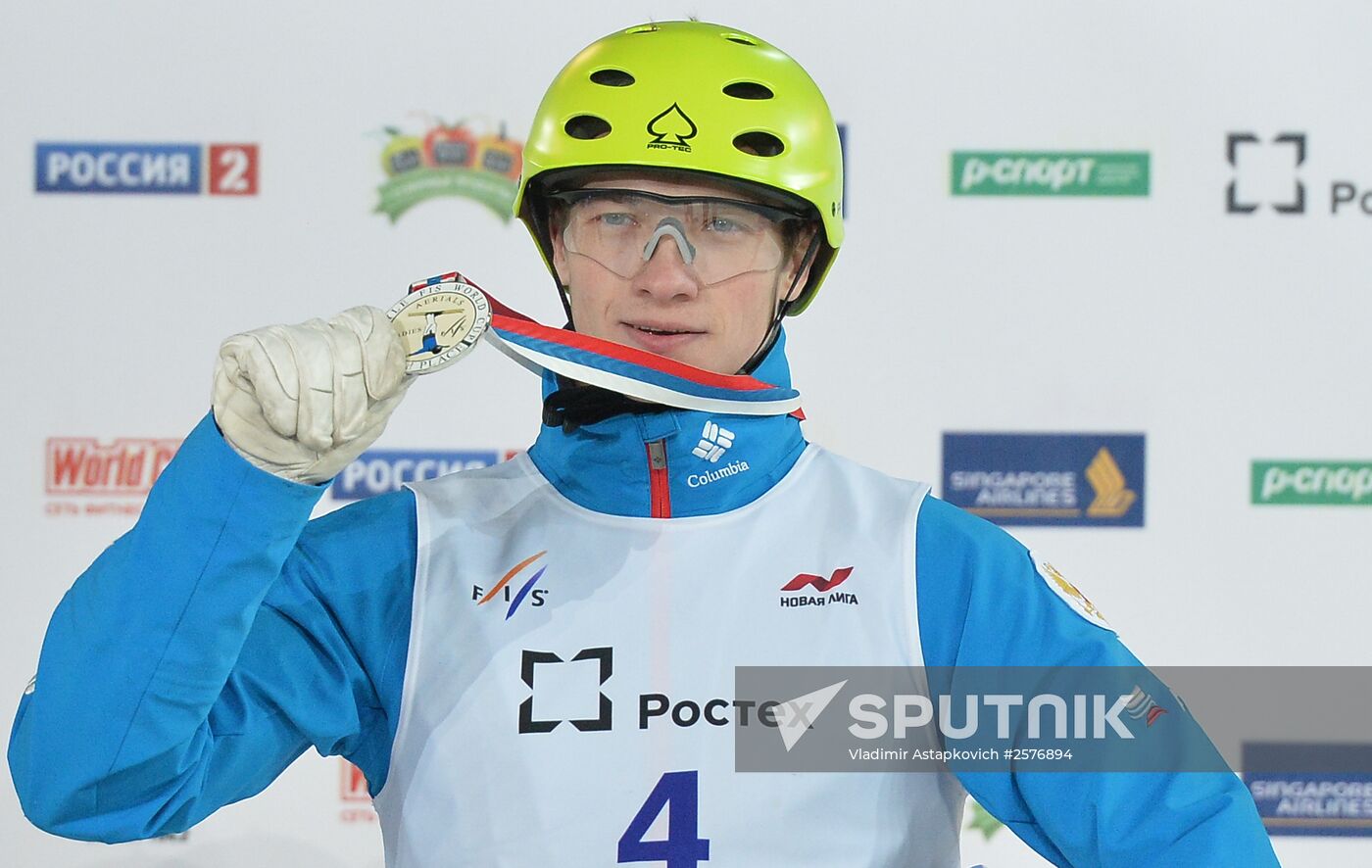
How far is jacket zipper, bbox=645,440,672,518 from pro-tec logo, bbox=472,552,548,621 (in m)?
0.15

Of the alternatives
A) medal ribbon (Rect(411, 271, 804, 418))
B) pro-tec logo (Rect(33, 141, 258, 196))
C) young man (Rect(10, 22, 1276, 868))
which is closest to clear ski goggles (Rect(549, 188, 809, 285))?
young man (Rect(10, 22, 1276, 868))

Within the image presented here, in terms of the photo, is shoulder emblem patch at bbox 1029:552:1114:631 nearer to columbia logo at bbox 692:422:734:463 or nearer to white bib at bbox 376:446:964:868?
white bib at bbox 376:446:964:868

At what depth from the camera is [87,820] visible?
1.34 meters

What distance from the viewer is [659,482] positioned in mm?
1618

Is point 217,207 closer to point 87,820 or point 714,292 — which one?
point 714,292

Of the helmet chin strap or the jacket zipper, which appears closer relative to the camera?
the jacket zipper

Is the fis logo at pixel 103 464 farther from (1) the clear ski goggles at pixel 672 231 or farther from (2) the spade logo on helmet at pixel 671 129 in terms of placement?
(2) the spade logo on helmet at pixel 671 129

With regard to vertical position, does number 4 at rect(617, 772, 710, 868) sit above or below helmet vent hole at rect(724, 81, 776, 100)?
below

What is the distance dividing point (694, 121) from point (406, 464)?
1240mm

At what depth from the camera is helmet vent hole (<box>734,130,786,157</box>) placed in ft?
5.65

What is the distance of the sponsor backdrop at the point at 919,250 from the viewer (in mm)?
2682

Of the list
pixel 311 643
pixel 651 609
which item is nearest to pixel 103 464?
pixel 311 643

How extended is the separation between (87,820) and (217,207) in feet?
5.30

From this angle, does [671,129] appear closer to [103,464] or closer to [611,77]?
[611,77]
